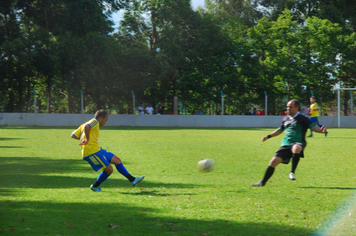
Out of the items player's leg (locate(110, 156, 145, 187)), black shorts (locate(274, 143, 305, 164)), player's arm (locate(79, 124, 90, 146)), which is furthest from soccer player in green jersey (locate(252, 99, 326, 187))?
player's arm (locate(79, 124, 90, 146))

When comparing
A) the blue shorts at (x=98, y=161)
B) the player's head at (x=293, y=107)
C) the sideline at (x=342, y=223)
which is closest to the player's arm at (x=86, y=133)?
the blue shorts at (x=98, y=161)

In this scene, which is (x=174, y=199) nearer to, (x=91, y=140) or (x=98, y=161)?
(x=98, y=161)

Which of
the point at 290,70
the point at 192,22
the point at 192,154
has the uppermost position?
the point at 192,22

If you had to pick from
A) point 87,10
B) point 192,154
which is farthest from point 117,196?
point 87,10

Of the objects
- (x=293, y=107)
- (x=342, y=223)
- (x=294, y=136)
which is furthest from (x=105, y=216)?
(x=293, y=107)

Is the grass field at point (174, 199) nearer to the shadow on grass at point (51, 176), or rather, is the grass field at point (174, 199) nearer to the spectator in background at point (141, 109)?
the shadow on grass at point (51, 176)

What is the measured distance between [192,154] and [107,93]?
28.3 metres

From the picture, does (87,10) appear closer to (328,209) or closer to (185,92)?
(185,92)

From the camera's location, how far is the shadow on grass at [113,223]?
6062 mm

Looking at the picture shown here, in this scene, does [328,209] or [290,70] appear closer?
[328,209]

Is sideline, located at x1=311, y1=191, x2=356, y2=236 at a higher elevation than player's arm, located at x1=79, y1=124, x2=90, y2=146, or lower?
lower

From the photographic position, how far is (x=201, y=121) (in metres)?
41.2

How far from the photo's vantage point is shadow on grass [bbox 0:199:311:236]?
6062mm

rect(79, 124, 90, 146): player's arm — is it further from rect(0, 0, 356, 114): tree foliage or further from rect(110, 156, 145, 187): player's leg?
rect(0, 0, 356, 114): tree foliage
